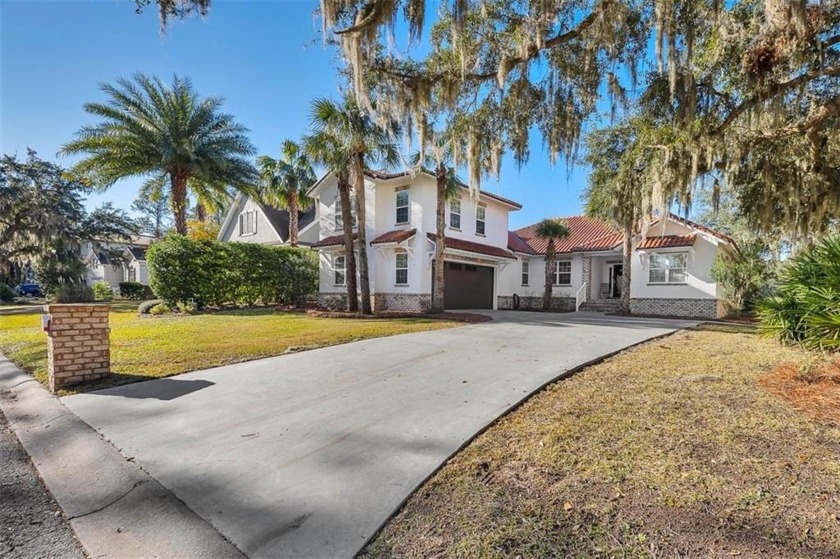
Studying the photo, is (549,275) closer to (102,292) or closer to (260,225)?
(260,225)

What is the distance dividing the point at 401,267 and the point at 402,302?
156 centimetres

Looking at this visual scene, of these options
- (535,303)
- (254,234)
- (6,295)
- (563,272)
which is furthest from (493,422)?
(6,295)

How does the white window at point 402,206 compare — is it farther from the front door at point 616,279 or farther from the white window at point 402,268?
the front door at point 616,279

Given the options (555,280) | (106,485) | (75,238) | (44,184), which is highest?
(44,184)

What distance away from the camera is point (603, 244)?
20328 mm

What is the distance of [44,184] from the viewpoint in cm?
2803

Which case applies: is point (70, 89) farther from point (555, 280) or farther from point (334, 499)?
point (555, 280)

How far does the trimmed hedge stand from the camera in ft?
51.3

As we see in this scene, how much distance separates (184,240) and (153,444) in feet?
48.1

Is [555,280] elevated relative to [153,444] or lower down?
elevated

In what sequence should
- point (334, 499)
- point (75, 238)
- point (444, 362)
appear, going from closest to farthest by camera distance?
point (334, 499)
point (444, 362)
point (75, 238)

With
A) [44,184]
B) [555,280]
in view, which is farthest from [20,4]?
[44,184]

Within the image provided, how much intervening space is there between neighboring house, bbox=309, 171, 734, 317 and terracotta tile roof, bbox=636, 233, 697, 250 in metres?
0.04

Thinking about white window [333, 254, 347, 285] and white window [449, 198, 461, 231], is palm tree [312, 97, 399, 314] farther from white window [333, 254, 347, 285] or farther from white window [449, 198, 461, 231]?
white window [333, 254, 347, 285]
